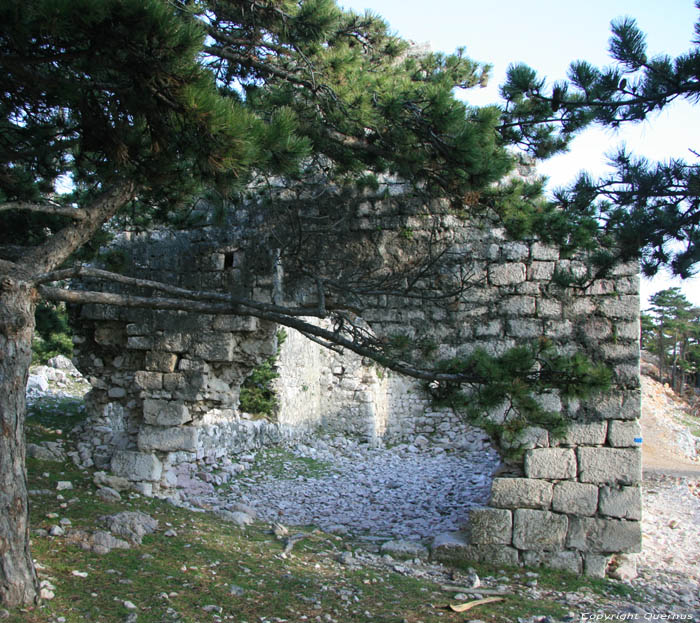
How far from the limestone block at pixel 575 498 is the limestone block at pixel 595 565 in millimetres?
360

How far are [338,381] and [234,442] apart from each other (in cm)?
389

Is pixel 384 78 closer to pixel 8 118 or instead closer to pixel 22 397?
pixel 8 118

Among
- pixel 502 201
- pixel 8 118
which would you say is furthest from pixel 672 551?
pixel 8 118

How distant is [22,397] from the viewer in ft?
10.7

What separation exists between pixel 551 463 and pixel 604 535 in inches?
28.1

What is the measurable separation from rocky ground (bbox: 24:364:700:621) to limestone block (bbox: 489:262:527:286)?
2.54m

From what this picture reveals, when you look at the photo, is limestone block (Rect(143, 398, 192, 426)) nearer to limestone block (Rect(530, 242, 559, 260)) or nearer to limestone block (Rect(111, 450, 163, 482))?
limestone block (Rect(111, 450, 163, 482))

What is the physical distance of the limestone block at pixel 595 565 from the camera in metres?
4.89

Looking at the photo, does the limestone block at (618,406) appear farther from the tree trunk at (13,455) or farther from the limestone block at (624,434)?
the tree trunk at (13,455)

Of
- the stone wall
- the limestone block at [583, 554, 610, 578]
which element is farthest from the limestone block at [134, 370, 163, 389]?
the limestone block at [583, 554, 610, 578]

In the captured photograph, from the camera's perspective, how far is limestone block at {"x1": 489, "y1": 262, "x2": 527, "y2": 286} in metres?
5.39

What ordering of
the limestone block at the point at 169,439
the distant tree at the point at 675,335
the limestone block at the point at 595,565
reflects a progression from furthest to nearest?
the distant tree at the point at 675,335 < the limestone block at the point at 169,439 < the limestone block at the point at 595,565

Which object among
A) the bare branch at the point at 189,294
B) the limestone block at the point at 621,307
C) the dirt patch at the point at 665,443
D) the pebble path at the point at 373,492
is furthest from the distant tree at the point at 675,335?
the bare branch at the point at 189,294

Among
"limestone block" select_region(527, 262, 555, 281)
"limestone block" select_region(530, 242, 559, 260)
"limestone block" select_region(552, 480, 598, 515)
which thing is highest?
"limestone block" select_region(530, 242, 559, 260)
